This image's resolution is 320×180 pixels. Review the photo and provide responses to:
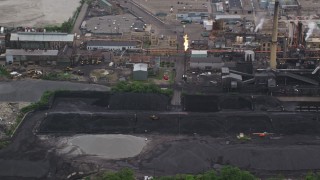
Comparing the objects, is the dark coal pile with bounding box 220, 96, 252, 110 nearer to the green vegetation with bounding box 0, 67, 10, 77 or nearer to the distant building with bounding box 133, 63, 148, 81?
the distant building with bounding box 133, 63, 148, 81

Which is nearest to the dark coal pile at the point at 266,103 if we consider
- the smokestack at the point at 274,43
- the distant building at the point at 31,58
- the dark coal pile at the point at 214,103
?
the dark coal pile at the point at 214,103

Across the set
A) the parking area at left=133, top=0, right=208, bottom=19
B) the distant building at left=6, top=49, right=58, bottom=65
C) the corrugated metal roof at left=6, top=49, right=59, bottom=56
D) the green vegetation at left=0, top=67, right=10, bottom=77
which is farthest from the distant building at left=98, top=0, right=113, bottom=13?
the green vegetation at left=0, top=67, right=10, bottom=77

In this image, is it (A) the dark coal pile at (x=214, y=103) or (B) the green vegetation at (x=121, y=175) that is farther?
(A) the dark coal pile at (x=214, y=103)

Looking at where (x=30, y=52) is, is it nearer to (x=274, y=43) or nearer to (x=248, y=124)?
(x=274, y=43)

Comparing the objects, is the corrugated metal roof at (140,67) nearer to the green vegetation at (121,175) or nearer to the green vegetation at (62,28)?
the green vegetation at (62,28)

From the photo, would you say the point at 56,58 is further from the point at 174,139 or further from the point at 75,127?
the point at 174,139

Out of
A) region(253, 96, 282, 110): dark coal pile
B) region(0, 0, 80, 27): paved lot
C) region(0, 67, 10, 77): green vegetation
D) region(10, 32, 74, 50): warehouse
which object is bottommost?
region(253, 96, 282, 110): dark coal pile

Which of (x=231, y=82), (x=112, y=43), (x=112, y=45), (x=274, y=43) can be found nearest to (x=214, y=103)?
(x=231, y=82)
